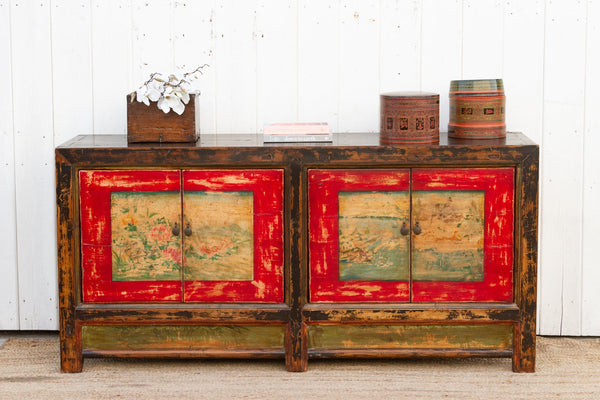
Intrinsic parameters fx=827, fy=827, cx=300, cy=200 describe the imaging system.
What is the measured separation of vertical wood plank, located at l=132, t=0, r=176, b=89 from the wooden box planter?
355 mm

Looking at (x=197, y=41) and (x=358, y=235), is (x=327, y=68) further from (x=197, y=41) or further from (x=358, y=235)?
(x=358, y=235)

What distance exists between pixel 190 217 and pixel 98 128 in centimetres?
71

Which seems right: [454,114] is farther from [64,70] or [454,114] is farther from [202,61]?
[64,70]

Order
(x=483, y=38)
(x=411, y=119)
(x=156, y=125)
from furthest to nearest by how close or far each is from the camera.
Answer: (x=483, y=38), (x=156, y=125), (x=411, y=119)

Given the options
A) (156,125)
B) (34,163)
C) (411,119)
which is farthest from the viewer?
(34,163)

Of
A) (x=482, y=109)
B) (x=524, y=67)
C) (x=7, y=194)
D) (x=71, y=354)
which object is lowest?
(x=71, y=354)

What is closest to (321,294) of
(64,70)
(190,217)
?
(190,217)

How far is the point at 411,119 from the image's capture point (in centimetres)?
300

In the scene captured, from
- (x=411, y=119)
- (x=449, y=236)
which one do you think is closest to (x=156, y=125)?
(x=411, y=119)

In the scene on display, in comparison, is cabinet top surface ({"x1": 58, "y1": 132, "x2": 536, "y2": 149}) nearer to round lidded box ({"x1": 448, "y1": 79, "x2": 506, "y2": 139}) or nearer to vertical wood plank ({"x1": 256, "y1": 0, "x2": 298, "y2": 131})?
round lidded box ({"x1": 448, "y1": 79, "x2": 506, "y2": 139})

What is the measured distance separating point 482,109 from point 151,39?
4.49ft

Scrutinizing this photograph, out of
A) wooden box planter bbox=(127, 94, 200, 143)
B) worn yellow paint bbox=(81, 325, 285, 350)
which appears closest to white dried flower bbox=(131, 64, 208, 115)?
wooden box planter bbox=(127, 94, 200, 143)

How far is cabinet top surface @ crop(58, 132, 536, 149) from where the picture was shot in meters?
2.99

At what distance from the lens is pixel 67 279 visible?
3.04 meters
